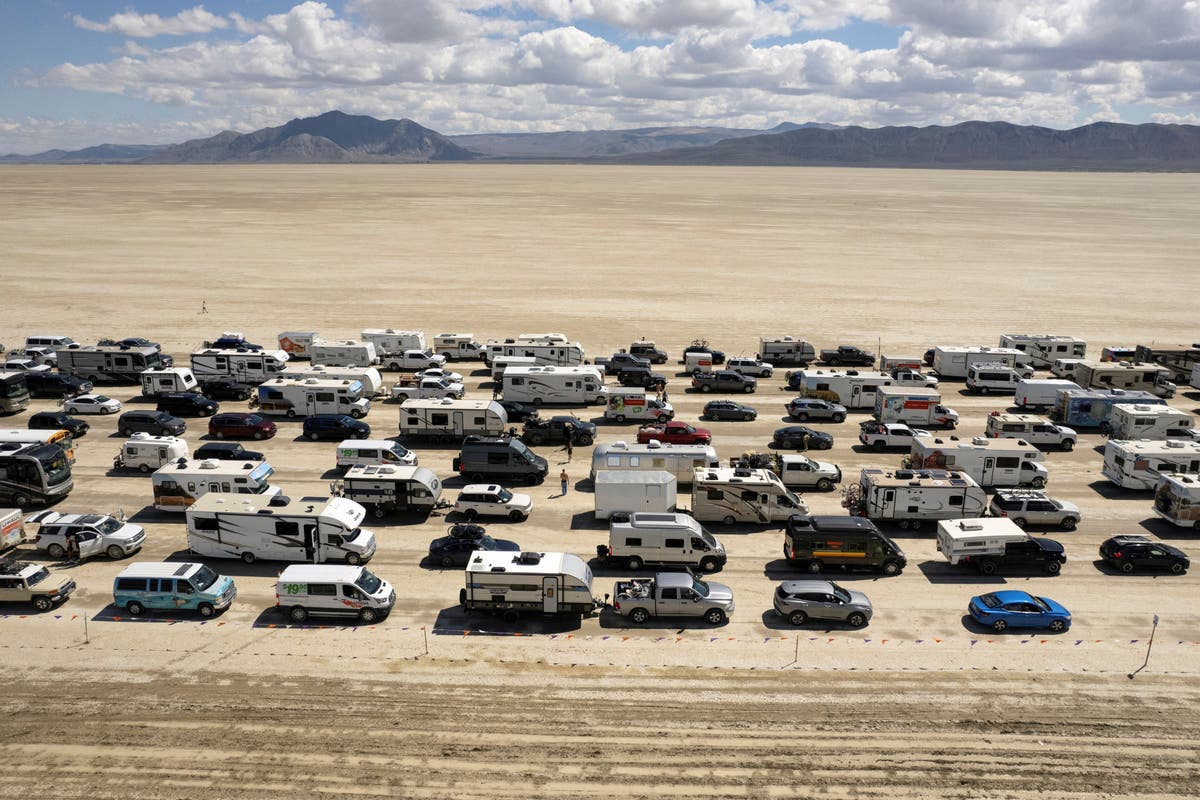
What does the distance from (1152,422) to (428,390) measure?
43.6 metres

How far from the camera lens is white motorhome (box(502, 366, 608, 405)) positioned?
56.0 m

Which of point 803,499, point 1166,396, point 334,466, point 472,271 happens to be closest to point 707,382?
point 803,499

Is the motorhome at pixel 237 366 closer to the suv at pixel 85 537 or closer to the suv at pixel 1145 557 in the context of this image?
the suv at pixel 85 537

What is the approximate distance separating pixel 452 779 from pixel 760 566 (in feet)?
54.4

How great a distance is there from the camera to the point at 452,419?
4881 centimetres

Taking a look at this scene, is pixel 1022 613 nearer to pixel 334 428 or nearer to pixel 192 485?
pixel 192 485

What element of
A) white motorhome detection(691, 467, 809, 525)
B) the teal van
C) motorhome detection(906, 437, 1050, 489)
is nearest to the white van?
the teal van

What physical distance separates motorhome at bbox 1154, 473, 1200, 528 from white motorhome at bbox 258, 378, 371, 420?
4323 cm

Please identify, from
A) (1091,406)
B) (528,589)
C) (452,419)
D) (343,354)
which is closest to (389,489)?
(452,419)

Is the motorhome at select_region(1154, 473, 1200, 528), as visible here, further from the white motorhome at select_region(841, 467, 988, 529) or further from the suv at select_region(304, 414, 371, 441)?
the suv at select_region(304, 414, 371, 441)

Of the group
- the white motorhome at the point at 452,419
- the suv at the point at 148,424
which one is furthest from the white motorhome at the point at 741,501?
the suv at the point at 148,424

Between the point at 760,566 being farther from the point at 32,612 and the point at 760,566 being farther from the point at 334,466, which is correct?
the point at 32,612

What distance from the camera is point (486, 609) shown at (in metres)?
29.3

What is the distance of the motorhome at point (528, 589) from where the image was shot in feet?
94.9
